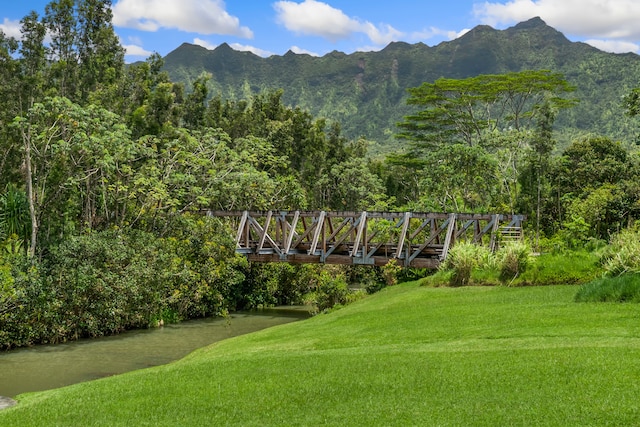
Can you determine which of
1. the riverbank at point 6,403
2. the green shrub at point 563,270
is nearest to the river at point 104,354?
the riverbank at point 6,403

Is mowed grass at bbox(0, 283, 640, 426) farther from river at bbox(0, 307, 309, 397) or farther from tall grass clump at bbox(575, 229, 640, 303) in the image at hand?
river at bbox(0, 307, 309, 397)

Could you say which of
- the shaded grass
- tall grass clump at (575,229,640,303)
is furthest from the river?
tall grass clump at (575,229,640,303)

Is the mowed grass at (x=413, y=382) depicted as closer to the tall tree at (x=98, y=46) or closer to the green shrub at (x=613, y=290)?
the green shrub at (x=613, y=290)

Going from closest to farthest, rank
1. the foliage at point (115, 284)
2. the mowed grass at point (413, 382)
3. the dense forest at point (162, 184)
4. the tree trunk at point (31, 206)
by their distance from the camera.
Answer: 1. the mowed grass at point (413, 382)
2. the foliage at point (115, 284)
3. the tree trunk at point (31, 206)
4. the dense forest at point (162, 184)

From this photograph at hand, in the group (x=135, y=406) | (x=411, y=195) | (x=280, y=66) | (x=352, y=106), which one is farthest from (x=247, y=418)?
(x=280, y=66)

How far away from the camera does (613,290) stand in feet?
41.7

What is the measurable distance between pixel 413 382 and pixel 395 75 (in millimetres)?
176282

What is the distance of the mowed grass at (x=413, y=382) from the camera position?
7.00 meters

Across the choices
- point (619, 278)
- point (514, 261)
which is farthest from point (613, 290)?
point (514, 261)

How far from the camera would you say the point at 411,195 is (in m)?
63.1

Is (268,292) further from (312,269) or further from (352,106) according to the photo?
(352,106)

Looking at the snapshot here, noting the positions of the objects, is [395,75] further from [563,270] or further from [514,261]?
[563,270]

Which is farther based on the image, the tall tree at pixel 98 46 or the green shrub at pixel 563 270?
the tall tree at pixel 98 46

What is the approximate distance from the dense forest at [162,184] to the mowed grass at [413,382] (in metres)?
9.31
